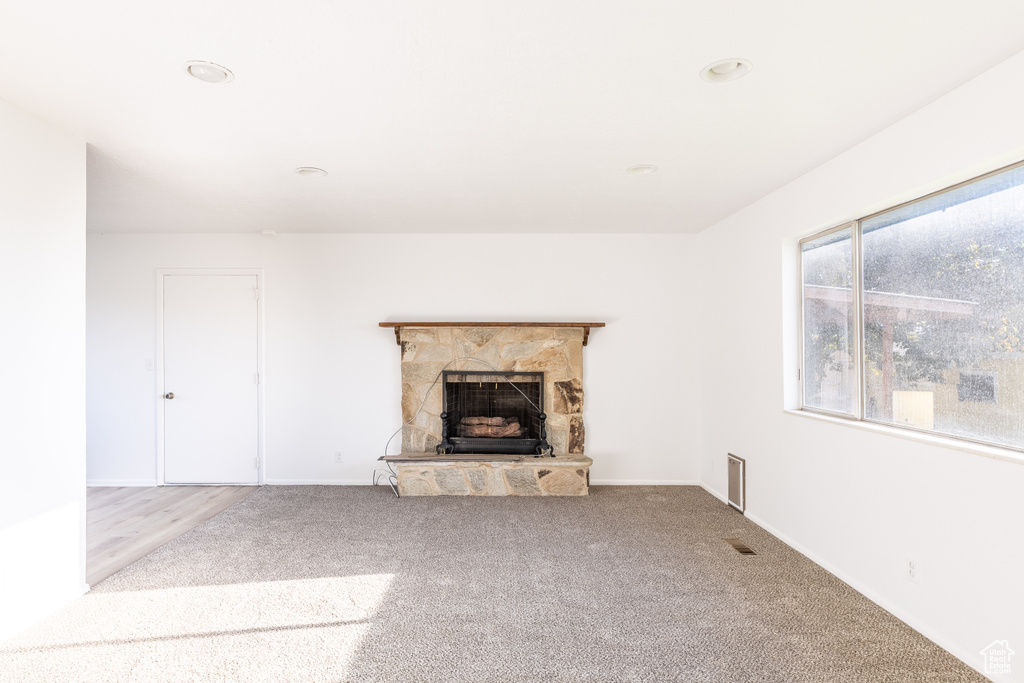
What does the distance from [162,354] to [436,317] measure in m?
2.58

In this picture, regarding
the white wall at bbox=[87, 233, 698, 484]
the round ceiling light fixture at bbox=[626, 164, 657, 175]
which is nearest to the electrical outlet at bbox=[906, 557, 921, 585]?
the round ceiling light fixture at bbox=[626, 164, 657, 175]

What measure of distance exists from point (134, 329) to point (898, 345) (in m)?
5.95

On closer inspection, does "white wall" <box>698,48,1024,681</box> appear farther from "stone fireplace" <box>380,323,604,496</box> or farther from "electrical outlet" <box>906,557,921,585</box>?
"stone fireplace" <box>380,323,604,496</box>

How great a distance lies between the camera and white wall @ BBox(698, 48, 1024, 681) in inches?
78.8

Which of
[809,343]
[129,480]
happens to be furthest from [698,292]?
[129,480]

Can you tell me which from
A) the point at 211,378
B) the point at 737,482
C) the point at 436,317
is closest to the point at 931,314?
the point at 737,482

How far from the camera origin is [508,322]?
16.1ft

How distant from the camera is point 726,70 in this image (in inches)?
79.4

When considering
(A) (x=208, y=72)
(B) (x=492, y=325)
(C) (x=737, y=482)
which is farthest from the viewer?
(B) (x=492, y=325)

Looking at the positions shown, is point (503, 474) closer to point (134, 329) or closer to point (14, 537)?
point (14, 537)

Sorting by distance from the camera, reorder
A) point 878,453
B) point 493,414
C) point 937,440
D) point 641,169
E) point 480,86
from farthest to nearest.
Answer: point 493,414
point 641,169
point 878,453
point 937,440
point 480,86

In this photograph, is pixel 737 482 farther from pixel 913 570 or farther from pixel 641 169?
pixel 641 169

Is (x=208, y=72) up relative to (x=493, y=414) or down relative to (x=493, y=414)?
up


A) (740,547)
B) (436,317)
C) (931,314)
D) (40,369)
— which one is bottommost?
(740,547)
